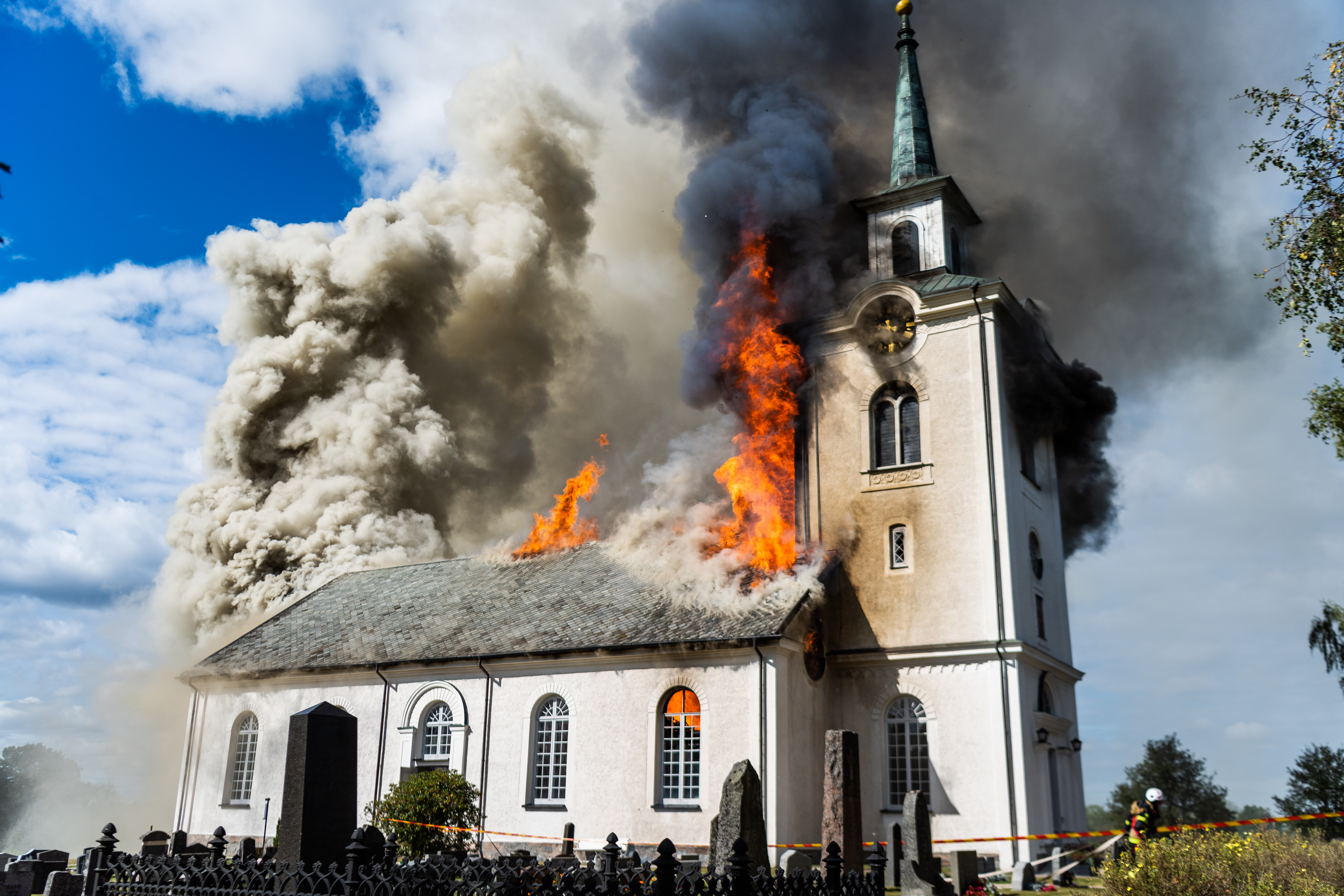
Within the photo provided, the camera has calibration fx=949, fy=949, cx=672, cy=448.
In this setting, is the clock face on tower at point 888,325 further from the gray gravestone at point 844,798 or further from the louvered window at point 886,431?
the gray gravestone at point 844,798

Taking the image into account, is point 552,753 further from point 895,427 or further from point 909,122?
point 909,122

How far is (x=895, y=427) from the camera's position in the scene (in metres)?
24.9

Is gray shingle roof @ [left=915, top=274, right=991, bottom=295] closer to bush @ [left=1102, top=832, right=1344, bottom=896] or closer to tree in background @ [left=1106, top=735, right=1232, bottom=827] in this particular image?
bush @ [left=1102, top=832, right=1344, bottom=896]

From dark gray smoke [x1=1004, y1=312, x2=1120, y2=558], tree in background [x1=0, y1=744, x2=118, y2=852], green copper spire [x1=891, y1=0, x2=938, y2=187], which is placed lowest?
tree in background [x1=0, y1=744, x2=118, y2=852]

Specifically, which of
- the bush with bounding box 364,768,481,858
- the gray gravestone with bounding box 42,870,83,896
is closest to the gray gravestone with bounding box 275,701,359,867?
the gray gravestone with bounding box 42,870,83,896

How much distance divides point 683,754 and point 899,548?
24.2 feet

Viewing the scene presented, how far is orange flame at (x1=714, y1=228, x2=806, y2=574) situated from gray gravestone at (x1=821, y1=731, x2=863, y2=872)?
6.85 metres

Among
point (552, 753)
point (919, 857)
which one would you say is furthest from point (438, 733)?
point (919, 857)

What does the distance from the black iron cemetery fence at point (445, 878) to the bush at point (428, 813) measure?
10.0 m

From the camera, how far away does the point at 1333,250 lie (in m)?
14.5

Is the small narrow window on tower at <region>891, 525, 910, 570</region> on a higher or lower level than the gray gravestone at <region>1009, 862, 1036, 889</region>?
higher

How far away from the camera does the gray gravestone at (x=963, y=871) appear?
1727cm

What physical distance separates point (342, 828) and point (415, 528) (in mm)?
32569

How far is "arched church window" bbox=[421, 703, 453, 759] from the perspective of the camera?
957 inches
